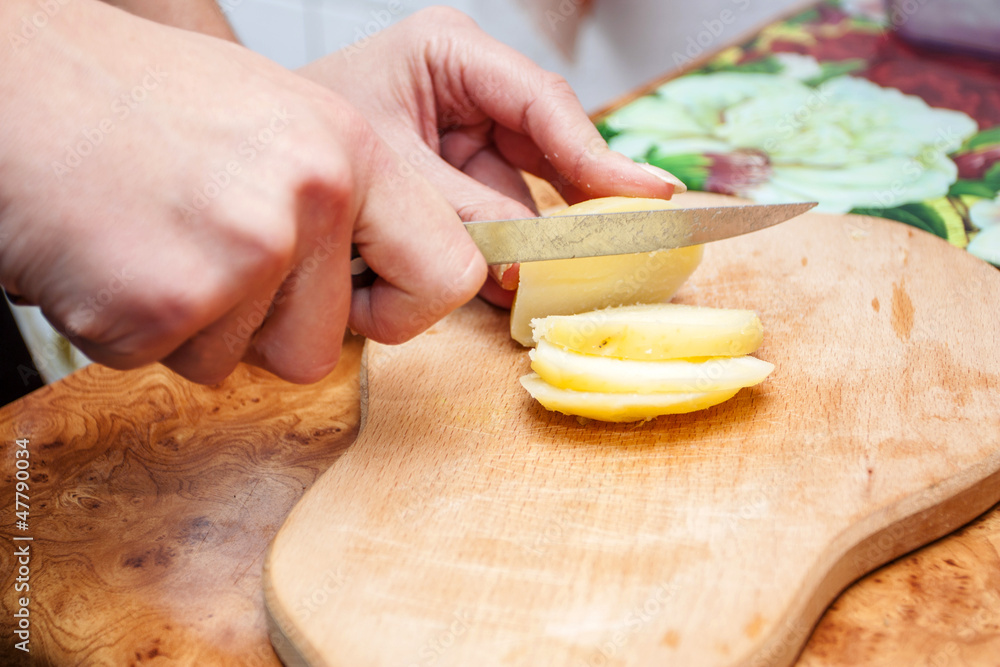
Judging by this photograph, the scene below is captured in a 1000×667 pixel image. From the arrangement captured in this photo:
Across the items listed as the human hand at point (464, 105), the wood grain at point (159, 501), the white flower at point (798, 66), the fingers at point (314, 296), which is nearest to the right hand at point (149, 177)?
the fingers at point (314, 296)

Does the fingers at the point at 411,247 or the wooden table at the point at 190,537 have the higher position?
the fingers at the point at 411,247

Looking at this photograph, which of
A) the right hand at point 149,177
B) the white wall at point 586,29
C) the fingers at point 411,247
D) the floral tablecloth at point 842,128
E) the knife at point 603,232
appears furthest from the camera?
the white wall at point 586,29

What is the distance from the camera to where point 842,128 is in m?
2.06

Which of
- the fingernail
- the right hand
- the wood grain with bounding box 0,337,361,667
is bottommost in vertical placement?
the wood grain with bounding box 0,337,361,667

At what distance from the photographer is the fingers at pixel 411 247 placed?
89cm

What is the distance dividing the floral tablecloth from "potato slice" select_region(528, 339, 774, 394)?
2.61 feet

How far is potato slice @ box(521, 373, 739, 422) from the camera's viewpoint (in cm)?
109

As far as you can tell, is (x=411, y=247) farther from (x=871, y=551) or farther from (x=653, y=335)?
(x=871, y=551)

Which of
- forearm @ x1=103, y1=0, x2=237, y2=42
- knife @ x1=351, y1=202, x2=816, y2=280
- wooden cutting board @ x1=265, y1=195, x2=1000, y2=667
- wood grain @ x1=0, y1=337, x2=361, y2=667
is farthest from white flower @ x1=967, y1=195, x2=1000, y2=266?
forearm @ x1=103, y1=0, x2=237, y2=42

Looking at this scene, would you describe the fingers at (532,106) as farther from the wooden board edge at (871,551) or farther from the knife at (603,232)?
the wooden board edge at (871,551)

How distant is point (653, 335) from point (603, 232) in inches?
7.0

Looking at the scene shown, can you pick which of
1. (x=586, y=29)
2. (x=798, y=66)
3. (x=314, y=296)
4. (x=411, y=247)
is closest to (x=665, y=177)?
(x=411, y=247)

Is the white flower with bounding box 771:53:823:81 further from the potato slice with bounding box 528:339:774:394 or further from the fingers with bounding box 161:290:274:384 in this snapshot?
the fingers with bounding box 161:290:274:384

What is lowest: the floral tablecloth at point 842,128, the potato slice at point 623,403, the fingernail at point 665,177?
the floral tablecloth at point 842,128
